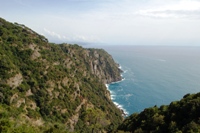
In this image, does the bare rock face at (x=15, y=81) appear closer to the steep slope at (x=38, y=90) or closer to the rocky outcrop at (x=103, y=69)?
the steep slope at (x=38, y=90)

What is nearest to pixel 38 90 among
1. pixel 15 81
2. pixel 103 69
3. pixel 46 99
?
pixel 46 99

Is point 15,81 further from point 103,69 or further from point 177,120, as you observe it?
point 103,69

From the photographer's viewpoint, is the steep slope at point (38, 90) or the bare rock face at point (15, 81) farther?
the bare rock face at point (15, 81)

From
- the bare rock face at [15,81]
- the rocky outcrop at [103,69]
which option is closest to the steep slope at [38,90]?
the bare rock face at [15,81]

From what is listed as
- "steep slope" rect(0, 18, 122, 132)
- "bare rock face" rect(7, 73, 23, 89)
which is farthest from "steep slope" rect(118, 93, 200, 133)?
"bare rock face" rect(7, 73, 23, 89)

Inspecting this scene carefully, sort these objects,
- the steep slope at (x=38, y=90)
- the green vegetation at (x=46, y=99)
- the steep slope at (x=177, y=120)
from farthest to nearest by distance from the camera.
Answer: the steep slope at (x=38, y=90) → the green vegetation at (x=46, y=99) → the steep slope at (x=177, y=120)

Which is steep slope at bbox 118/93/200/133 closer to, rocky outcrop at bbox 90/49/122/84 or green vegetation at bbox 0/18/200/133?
green vegetation at bbox 0/18/200/133

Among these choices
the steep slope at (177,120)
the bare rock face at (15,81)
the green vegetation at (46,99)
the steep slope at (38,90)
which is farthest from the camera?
the bare rock face at (15,81)

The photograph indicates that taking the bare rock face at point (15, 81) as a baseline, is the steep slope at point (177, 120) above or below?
below

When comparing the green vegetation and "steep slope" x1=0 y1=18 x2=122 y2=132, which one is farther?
"steep slope" x1=0 y1=18 x2=122 y2=132
